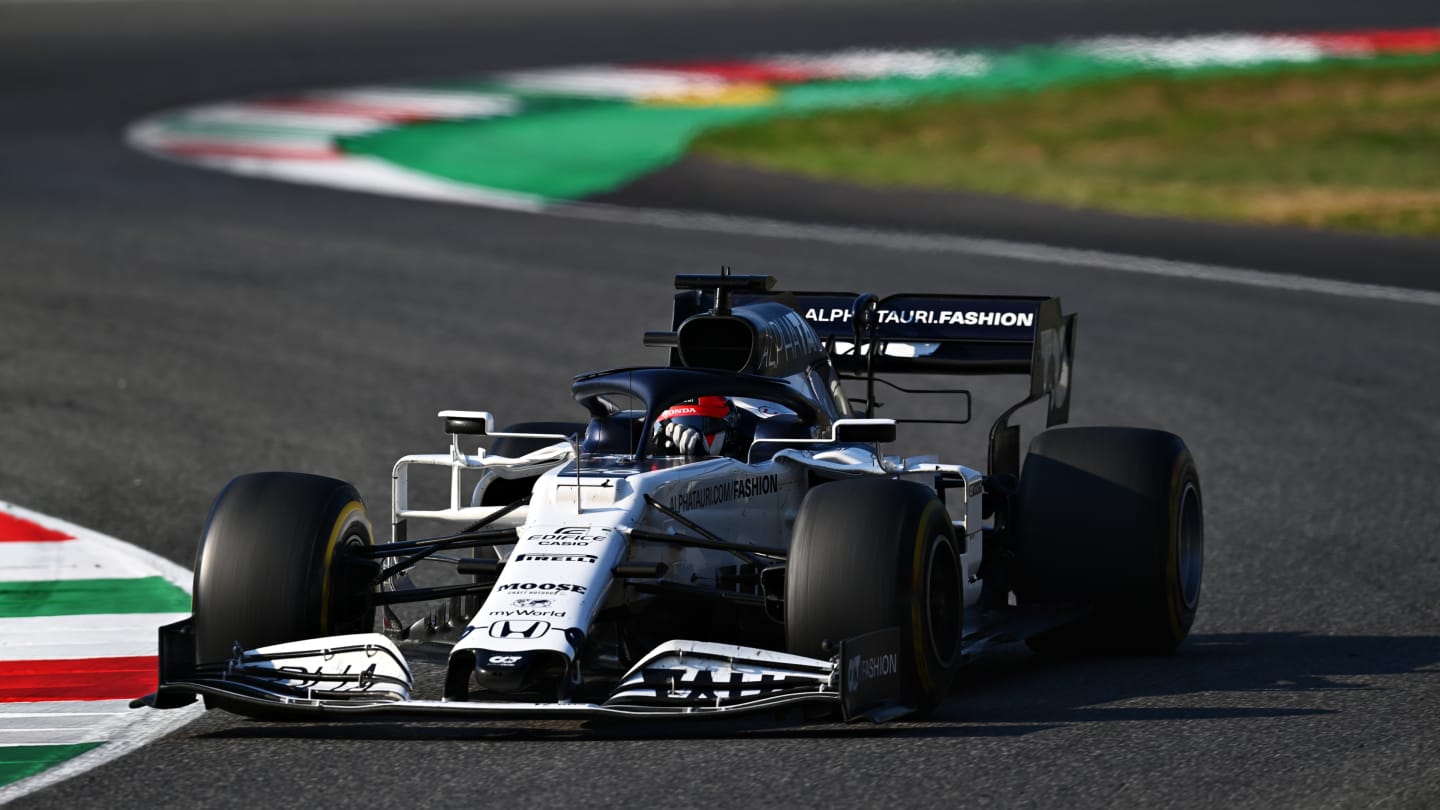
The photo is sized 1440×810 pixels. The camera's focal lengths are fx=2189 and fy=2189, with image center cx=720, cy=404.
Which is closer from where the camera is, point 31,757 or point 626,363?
point 31,757

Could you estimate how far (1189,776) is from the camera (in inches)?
237

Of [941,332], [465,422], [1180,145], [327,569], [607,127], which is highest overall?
[607,127]

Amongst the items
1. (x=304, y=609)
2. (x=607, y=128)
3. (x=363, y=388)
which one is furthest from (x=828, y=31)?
(x=304, y=609)

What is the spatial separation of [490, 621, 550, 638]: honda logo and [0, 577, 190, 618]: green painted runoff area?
2.79m

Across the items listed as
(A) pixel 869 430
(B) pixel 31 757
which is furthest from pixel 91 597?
(A) pixel 869 430

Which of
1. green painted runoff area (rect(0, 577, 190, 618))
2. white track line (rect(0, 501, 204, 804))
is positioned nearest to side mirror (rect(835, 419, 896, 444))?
white track line (rect(0, 501, 204, 804))

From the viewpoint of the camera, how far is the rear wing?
9062mm

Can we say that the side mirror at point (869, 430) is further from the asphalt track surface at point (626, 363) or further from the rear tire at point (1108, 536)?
the rear tire at point (1108, 536)

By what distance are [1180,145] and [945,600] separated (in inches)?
814

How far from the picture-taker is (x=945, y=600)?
7.04m

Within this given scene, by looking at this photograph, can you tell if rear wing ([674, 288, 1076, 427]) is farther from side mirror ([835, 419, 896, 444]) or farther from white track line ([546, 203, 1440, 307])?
white track line ([546, 203, 1440, 307])

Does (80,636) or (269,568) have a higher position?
(269,568)

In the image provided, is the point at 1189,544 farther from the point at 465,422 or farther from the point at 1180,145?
the point at 1180,145

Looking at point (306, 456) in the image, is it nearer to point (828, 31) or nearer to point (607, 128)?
point (607, 128)
